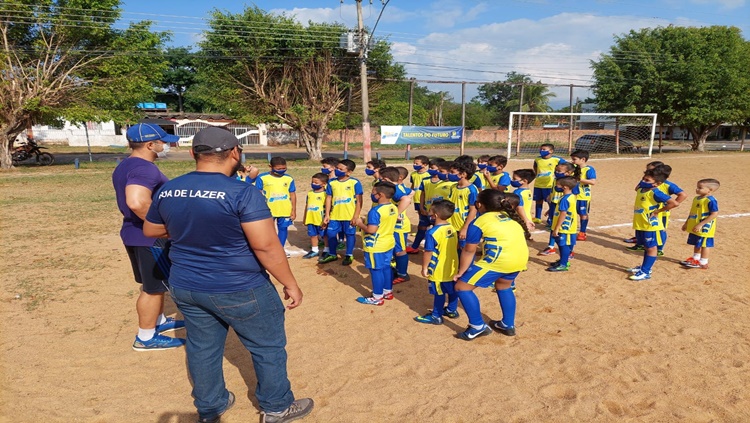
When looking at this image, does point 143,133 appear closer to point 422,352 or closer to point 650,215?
point 422,352

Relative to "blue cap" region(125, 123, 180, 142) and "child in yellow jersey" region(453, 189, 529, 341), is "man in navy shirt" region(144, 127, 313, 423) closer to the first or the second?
"blue cap" region(125, 123, 180, 142)

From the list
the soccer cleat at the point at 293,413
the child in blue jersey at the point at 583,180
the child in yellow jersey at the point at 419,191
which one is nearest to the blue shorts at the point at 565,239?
the child in blue jersey at the point at 583,180

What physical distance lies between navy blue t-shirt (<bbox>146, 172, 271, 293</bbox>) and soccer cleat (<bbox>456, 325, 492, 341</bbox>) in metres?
2.57

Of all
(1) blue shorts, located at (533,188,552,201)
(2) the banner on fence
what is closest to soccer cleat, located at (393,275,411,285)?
(1) blue shorts, located at (533,188,552,201)

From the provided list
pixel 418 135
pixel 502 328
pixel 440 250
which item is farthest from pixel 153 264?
pixel 418 135

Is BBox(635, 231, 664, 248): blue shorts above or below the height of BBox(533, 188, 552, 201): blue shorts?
below

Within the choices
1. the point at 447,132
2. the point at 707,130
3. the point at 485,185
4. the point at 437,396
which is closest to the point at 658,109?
the point at 707,130

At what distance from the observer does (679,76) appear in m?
27.5

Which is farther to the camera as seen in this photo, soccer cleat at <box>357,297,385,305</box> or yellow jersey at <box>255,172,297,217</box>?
yellow jersey at <box>255,172,297,217</box>

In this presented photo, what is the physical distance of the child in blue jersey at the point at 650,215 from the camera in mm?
6172

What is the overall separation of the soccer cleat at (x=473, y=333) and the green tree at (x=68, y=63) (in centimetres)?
2106

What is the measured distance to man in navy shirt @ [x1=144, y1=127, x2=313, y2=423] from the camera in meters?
2.49

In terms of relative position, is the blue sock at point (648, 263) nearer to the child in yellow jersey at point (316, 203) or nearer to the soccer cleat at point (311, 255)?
the child in yellow jersey at point (316, 203)

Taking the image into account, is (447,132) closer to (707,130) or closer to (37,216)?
(37,216)
